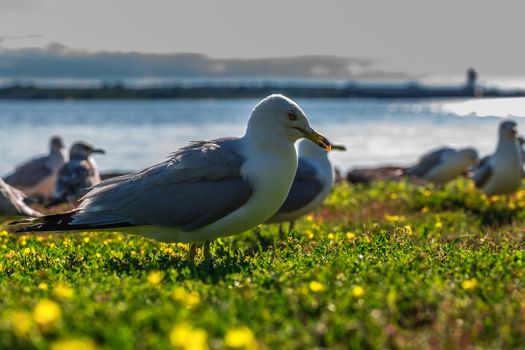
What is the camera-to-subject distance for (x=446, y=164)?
17156mm

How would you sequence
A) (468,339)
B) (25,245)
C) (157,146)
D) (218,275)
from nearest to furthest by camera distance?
(468,339) < (218,275) < (25,245) < (157,146)

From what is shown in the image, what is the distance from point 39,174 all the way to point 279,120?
12206 millimetres

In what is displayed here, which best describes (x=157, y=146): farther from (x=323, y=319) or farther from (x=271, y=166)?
(x=323, y=319)

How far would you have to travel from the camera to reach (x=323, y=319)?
443 cm

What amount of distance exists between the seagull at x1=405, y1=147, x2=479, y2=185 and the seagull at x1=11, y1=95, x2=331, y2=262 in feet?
34.9

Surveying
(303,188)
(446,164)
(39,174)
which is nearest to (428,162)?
(446,164)

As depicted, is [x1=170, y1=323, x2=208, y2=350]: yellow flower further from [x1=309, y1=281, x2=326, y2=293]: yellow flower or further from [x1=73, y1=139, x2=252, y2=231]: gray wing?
[x1=73, y1=139, x2=252, y2=231]: gray wing

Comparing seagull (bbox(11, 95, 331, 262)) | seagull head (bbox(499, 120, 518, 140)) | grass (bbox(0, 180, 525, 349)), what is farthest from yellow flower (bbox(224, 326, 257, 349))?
seagull head (bbox(499, 120, 518, 140))

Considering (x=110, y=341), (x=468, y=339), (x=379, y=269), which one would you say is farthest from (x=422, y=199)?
(x=110, y=341)

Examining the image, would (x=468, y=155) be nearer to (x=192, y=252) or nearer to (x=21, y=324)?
(x=192, y=252)

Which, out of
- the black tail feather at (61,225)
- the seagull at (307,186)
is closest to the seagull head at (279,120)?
the black tail feather at (61,225)

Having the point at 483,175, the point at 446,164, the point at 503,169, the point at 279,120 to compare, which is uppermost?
the point at 279,120

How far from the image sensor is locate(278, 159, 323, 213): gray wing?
1014 centimetres

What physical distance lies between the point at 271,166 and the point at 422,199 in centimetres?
767
